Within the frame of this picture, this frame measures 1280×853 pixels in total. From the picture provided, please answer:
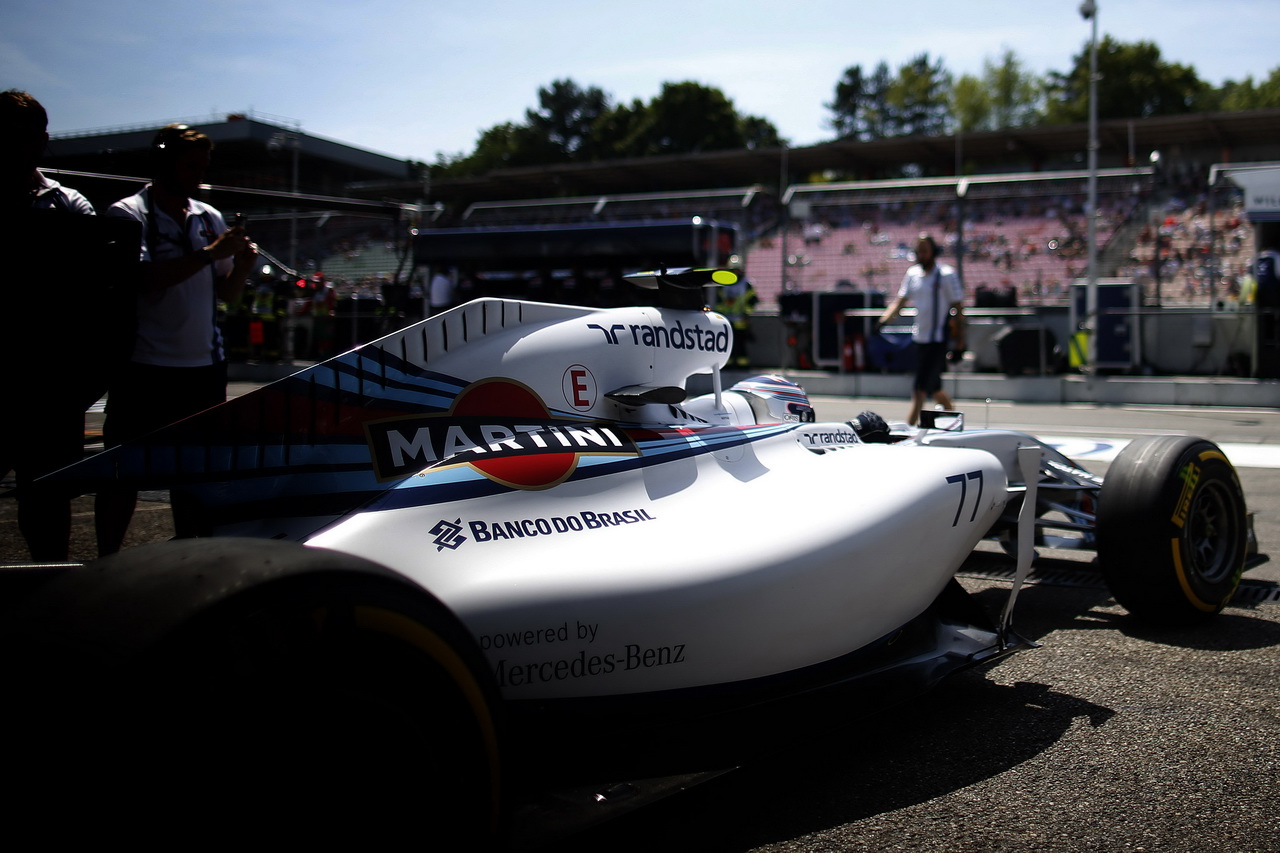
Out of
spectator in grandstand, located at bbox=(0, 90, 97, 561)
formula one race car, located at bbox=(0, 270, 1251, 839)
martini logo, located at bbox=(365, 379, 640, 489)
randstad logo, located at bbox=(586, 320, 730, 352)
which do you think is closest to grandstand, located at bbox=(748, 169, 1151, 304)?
randstad logo, located at bbox=(586, 320, 730, 352)

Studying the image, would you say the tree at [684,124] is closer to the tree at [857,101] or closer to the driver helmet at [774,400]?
the tree at [857,101]

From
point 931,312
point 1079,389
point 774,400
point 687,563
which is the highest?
point 931,312

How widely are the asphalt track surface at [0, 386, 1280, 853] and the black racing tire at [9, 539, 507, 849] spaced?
2.27ft

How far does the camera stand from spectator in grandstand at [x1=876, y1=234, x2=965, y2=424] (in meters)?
8.20

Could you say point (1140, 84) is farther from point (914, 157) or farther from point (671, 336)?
point (671, 336)

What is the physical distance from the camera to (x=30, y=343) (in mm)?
3062

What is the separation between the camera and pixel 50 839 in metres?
1.32

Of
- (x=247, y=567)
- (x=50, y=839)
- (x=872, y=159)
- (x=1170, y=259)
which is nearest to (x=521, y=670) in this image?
(x=247, y=567)

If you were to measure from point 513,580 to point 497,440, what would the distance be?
0.49 metres

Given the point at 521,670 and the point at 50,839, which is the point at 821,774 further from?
the point at 50,839

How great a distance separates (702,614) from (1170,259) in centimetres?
2561

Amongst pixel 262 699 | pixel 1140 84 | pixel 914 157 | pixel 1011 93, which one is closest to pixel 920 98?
pixel 1011 93

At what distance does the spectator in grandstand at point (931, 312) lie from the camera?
8203 mm

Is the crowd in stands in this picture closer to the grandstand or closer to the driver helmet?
the grandstand
